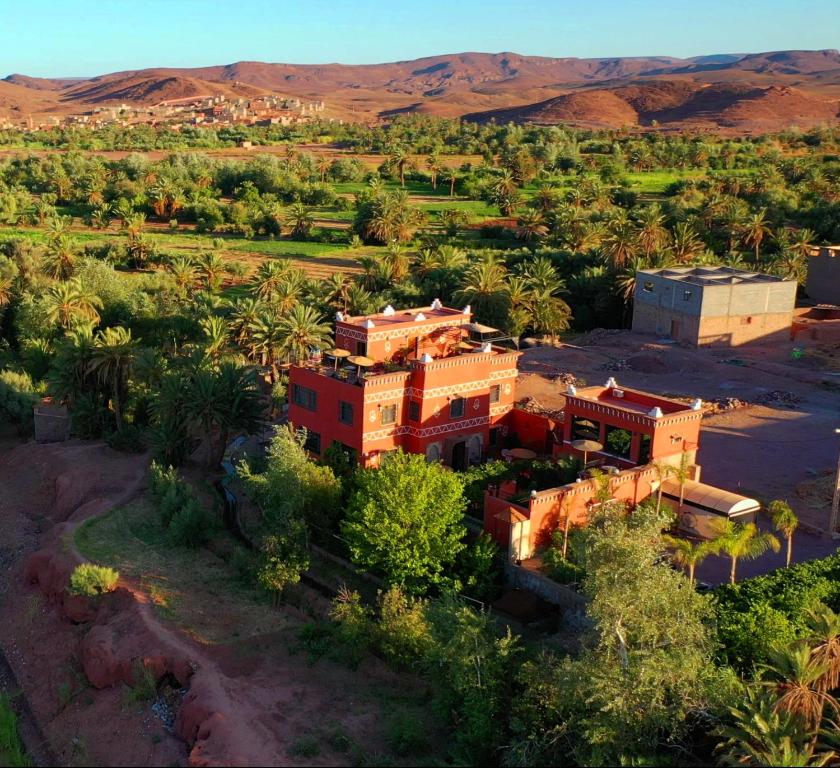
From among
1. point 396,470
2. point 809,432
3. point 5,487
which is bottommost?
point 5,487

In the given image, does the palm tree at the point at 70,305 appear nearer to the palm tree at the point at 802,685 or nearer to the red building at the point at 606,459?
the red building at the point at 606,459

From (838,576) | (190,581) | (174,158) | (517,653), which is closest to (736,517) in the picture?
(838,576)

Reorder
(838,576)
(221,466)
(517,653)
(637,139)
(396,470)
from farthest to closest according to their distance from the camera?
(637,139), (221,466), (396,470), (838,576), (517,653)

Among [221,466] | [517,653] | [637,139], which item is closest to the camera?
[517,653]

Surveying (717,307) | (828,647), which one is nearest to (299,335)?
(717,307)

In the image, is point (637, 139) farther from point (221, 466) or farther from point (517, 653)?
point (517, 653)

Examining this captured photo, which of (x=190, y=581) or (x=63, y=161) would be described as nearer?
(x=190, y=581)

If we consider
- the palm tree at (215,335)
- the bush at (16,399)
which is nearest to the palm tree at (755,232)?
the palm tree at (215,335)

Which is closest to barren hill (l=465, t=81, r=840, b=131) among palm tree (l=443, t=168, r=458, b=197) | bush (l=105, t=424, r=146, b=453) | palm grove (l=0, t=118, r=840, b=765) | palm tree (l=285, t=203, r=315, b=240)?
palm grove (l=0, t=118, r=840, b=765)
